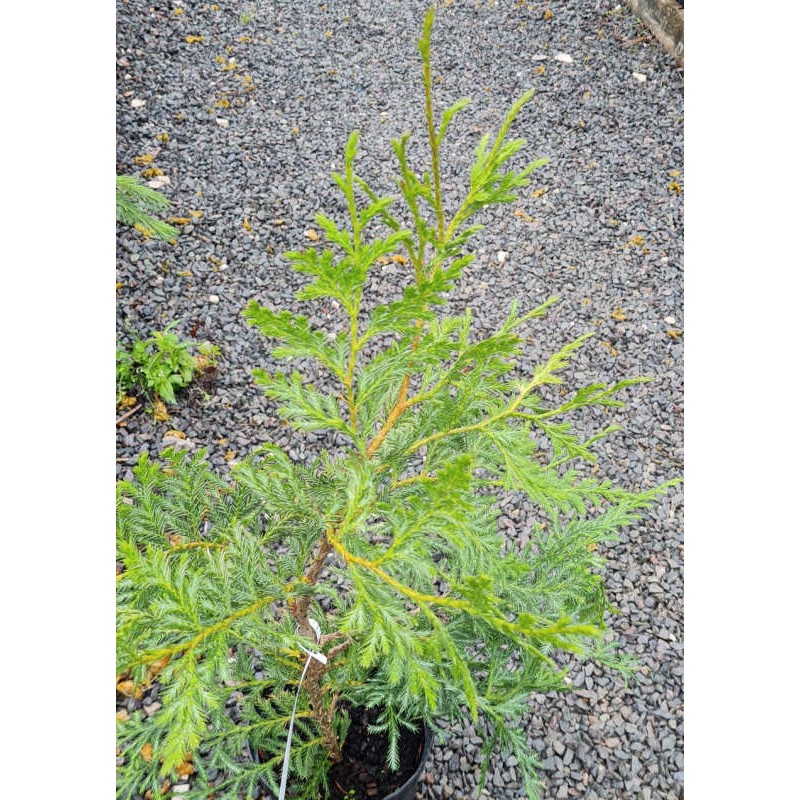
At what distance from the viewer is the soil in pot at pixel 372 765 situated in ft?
Result: 6.22

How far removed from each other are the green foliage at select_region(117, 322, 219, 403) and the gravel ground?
→ 123 millimetres

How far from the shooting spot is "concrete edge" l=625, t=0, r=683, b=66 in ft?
17.3

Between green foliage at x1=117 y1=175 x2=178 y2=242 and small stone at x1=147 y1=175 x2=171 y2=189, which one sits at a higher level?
small stone at x1=147 y1=175 x2=171 y2=189

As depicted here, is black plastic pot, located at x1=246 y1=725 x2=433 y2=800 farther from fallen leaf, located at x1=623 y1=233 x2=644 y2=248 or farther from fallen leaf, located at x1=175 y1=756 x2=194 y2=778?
fallen leaf, located at x1=623 y1=233 x2=644 y2=248

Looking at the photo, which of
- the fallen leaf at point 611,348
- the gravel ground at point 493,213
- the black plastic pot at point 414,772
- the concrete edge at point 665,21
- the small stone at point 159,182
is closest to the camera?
the black plastic pot at point 414,772

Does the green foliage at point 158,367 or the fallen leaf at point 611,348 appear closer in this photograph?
the green foliage at point 158,367

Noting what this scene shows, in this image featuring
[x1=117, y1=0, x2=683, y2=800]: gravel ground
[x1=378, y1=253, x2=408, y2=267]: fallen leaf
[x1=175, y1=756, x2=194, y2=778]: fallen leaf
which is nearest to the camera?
[x1=175, y1=756, x2=194, y2=778]: fallen leaf

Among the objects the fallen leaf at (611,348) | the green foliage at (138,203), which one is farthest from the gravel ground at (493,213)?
the green foliage at (138,203)

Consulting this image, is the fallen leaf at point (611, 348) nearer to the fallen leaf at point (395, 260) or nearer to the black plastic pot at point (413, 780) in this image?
the fallen leaf at point (395, 260)

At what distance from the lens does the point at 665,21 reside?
5.38 meters

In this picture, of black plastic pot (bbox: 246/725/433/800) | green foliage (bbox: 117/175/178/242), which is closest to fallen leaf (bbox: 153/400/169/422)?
green foliage (bbox: 117/175/178/242)

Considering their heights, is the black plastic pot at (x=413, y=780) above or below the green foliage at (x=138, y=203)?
below

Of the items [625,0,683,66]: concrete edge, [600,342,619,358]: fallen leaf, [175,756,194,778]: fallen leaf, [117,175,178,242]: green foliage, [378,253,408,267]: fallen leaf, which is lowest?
[175,756,194,778]: fallen leaf

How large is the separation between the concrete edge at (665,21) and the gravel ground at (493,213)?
0.09m
